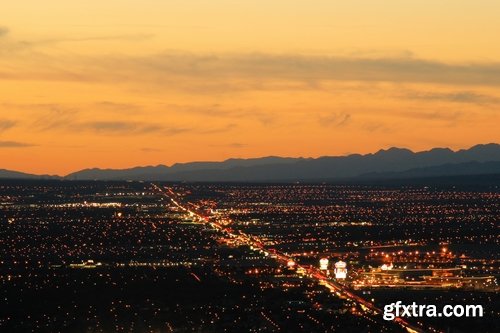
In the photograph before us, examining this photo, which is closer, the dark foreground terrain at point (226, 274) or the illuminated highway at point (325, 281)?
the illuminated highway at point (325, 281)

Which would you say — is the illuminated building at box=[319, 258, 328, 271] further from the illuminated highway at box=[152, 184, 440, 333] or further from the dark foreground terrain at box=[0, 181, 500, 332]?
the dark foreground terrain at box=[0, 181, 500, 332]

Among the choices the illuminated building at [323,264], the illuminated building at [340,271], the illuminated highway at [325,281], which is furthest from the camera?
the illuminated building at [323,264]

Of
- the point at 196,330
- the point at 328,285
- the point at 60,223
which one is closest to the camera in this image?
the point at 196,330

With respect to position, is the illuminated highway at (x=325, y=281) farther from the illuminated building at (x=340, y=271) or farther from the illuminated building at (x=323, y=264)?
the illuminated building at (x=340, y=271)

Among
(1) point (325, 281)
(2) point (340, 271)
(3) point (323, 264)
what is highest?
(3) point (323, 264)

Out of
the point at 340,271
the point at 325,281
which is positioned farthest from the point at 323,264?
the point at 325,281

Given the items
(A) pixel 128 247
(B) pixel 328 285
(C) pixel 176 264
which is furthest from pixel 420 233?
(B) pixel 328 285

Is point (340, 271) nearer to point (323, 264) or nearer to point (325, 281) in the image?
point (325, 281)

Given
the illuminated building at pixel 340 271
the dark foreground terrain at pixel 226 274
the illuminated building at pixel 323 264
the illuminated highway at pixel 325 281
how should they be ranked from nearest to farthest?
the illuminated highway at pixel 325 281 < the dark foreground terrain at pixel 226 274 < the illuminated building at pixel 340 271 < the illuminated building at pixel 323 264

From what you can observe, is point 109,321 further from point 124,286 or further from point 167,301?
point 124,286

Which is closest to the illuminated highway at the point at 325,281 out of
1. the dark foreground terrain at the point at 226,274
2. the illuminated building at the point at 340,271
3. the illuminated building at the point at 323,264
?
the illuminated building at the point at 323,264

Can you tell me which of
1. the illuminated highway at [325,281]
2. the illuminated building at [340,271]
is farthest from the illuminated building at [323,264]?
the illuminated building at [340,271]
